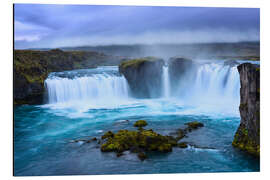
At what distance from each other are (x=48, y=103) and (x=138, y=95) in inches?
163

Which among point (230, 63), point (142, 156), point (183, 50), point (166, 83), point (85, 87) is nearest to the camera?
point (142, 156)

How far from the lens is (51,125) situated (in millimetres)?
9883

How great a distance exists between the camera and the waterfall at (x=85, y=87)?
1342 centimetres

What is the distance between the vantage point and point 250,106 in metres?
7.50

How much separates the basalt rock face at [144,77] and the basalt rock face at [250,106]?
4239 mm

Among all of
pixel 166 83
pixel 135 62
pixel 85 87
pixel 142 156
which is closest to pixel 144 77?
pixel 166 83

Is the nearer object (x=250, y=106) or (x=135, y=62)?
(x=250, y=106)

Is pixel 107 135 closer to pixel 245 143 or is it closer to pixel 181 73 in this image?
pixel 245 143

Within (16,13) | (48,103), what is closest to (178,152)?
(16,13)

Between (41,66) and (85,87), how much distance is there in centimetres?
254

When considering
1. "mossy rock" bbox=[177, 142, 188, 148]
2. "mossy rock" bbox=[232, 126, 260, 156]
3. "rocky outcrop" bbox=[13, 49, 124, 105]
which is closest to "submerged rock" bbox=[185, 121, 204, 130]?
"mossy rock" bbox=[177, 142, 188, 148]

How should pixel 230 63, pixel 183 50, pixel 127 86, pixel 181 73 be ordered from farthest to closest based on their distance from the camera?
pixel 127 86
pixel 181 73
pixel 230 63
pixel 183 50

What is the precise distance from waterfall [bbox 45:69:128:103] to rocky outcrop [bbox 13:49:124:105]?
489 mm

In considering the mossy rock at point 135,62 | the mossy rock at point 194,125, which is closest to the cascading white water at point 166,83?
the mossy rock at point 135,62
